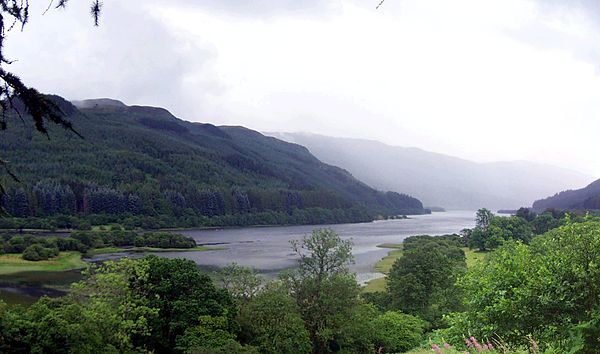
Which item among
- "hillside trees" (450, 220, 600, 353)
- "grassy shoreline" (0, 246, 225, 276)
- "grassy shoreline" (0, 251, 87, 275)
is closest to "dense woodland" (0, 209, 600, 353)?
"hillside trees" (450, 220, 600, 353)

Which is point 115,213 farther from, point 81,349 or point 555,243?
point 555,243

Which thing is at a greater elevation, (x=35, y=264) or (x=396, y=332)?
(x=35, y=264)

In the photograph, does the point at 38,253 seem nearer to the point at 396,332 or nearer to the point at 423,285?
the point at 423,285

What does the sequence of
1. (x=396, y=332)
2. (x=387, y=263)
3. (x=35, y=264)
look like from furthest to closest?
(x=387, y=263)
(x=35, y=264)
(x=396, y=332)

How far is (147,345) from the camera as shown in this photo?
3177cm

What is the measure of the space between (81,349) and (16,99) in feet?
71.2

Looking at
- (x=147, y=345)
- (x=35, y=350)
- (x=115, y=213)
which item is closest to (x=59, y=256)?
(x=147, y=345)

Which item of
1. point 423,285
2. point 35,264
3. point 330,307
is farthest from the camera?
point 35,264

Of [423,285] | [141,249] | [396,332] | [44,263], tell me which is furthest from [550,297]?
[141,249]

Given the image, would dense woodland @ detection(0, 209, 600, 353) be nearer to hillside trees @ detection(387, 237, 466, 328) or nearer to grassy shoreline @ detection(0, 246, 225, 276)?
hillside trees @ detection(387, 237, 466, 328)

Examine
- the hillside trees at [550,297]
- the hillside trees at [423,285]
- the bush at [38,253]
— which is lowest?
the hillside trees at [423,285]

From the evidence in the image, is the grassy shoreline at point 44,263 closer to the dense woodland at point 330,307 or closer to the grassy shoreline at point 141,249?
the grassy shoreline at point 141,249

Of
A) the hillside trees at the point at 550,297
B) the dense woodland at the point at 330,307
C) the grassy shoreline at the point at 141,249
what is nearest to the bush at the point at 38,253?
the grassy shoreline at the point at 141,249

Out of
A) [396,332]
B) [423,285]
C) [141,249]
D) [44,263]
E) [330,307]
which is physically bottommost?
[396,332]
